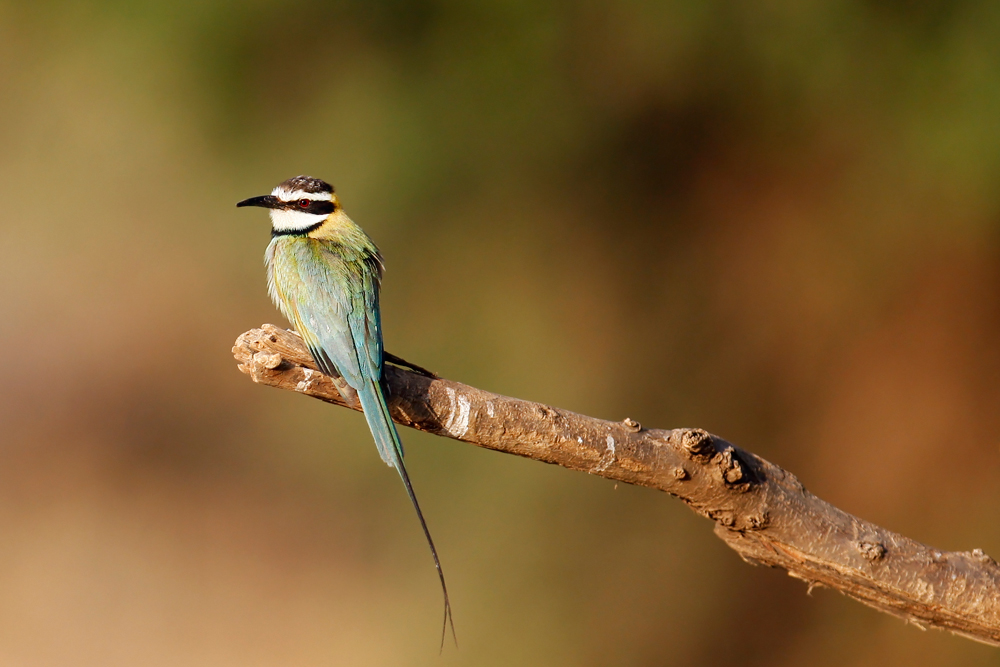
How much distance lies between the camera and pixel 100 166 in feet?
16.9

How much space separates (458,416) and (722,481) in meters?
0.64

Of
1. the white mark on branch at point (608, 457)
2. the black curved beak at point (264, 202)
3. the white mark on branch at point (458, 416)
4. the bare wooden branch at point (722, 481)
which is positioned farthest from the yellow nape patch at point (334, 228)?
the white mark on branch at point (608, 457)

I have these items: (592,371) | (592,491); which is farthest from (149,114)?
(592,491)

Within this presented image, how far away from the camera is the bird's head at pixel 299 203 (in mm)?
2682

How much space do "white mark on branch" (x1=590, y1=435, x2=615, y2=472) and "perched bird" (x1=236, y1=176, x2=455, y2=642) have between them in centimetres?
43

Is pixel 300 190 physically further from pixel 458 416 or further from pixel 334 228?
pixel 458 416

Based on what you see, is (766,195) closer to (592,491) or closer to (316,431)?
(592,491)

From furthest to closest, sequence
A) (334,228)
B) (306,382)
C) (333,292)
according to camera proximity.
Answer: (334,228), (333,292), (306,382)

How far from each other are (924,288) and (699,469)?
3201mm

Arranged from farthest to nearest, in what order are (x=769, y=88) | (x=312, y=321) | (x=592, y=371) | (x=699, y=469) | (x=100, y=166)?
(x=100, y=166) → (x=592, y=371) → (x=769, y=88) → (x=312, y=321) → (x=699, y=469)

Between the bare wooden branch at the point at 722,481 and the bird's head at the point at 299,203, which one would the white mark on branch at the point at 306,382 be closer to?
the bare wooden branch at the point at 722,481

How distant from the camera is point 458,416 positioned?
6.15ft

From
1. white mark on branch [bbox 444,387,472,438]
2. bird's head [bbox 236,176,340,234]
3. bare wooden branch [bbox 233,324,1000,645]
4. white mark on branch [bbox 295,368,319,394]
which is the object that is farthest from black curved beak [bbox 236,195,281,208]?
white mark on branch [bbox 444,387,472,438]

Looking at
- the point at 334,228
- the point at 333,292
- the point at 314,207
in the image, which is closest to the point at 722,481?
the point at 333,292
